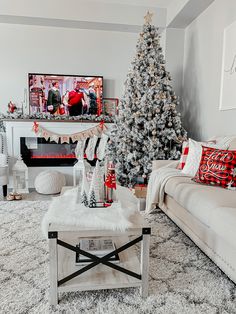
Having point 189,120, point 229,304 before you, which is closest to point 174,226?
point 229,304

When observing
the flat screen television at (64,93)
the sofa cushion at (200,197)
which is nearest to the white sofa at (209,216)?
the sofa cushion at (200,197)

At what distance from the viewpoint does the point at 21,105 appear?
4480mm

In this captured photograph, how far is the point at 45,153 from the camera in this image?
4.43 meters

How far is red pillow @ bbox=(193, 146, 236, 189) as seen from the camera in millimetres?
2244

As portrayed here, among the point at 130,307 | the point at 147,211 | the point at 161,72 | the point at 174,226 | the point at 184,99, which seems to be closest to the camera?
the point at 130,307

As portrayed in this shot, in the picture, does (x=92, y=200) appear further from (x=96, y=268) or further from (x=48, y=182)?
(x=48, y=182)

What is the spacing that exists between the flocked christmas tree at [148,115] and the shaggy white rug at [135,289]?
151 centimetres

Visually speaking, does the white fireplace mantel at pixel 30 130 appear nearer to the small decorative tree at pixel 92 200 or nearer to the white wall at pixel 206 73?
the white wall at pixel 206 73

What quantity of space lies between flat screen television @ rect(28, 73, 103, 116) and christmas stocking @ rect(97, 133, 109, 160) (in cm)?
50

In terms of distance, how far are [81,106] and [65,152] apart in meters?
0.85

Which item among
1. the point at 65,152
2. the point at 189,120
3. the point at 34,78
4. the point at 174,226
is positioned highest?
the point at 34,78

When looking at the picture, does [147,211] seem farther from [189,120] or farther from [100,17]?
[100,17]

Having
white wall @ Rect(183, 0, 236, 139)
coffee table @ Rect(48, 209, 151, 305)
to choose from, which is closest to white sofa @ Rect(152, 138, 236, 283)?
coffee table @ Rect(48, 209, 151, 305)

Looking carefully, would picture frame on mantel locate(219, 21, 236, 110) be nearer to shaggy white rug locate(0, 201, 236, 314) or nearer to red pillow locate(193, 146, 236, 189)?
red pillow locate(193, 146, 236, 189)
